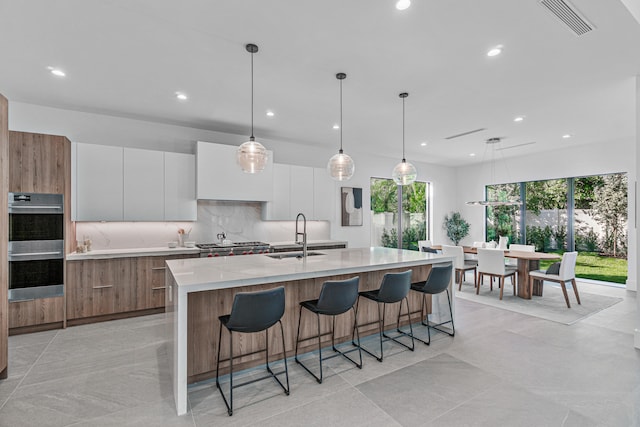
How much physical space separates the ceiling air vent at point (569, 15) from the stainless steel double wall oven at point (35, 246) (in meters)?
5.16

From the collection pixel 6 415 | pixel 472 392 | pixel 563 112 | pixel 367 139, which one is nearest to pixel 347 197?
pixel 367 139

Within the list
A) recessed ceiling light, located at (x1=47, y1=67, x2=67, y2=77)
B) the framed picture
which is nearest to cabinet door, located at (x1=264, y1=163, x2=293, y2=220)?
the framed picture

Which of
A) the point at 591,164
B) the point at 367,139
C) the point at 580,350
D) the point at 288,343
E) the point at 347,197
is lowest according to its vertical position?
the point at 580,350

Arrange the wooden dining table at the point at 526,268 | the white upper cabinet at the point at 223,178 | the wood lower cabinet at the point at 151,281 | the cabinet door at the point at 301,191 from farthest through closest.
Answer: the cabinet door at the point at 301,191, the wooden dining table at the point at 526,268, the white upper cabinet at the point at 223,178, the wood lower cabinet at the point at 151,281

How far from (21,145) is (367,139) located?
4975mm

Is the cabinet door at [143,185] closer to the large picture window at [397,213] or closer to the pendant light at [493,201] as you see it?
the large picture window at [397,213]

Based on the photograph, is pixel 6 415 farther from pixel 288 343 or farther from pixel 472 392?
pixel 472 392

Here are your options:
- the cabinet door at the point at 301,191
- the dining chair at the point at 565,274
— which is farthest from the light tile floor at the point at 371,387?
the cabinet door at the point at 301,191

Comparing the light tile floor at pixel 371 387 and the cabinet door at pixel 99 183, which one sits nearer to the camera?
the light tile floor at pixel 371 387

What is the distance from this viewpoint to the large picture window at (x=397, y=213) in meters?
7.45

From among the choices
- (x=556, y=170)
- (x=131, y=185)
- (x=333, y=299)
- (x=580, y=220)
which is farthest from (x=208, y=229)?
(x=580, y=220)

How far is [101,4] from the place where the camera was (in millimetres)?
2193

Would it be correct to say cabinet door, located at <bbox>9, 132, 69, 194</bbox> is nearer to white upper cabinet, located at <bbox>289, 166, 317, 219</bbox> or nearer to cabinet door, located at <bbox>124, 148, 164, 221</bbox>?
cabinet door, located at <bbox>124, 148, 164, 221</bbox>

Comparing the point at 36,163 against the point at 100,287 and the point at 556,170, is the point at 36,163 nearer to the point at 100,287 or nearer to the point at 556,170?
the point at 100,287
